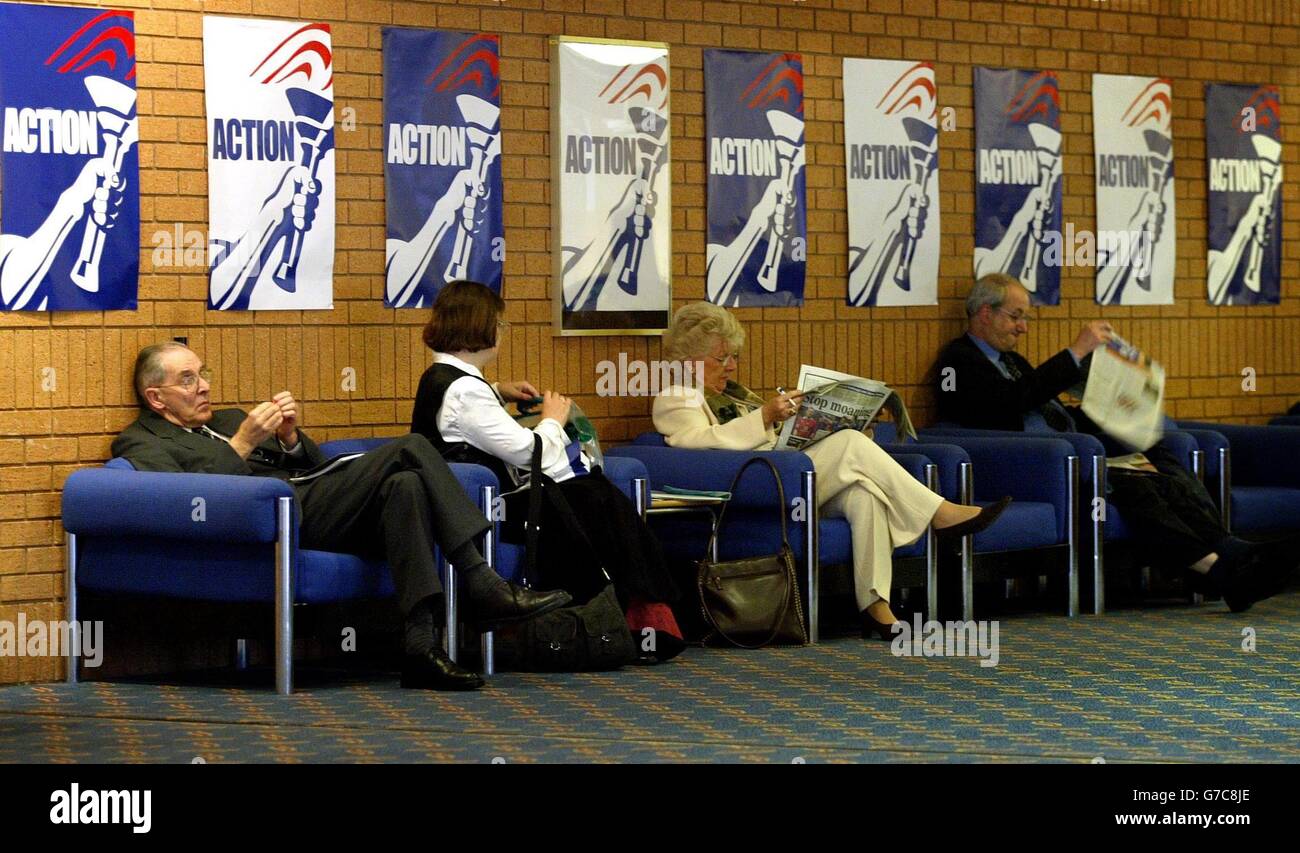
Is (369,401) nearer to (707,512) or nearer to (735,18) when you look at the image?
(707,512)

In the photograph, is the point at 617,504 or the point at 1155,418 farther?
the point at 1155,418

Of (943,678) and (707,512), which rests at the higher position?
(707,512)

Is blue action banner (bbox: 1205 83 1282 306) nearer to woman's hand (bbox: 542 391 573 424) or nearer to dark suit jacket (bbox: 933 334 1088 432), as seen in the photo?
dark suit jacket (bbox: 933 334 1088 432)

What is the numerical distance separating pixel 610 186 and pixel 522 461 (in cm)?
158

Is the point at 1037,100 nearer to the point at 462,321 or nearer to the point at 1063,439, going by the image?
the point at 1063,439

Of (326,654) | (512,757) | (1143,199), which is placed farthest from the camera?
(1143,199)

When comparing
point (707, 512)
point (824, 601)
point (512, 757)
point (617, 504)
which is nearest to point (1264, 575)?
point (824, 601)

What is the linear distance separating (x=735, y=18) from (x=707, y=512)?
6.96ft

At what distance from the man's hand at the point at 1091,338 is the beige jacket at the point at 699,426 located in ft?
4.94

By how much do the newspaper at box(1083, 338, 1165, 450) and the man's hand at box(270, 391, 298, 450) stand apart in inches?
134
